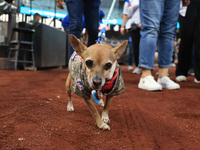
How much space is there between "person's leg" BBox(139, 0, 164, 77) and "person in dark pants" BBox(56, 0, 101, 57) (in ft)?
2.02

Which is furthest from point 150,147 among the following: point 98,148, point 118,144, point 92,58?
point 92,58

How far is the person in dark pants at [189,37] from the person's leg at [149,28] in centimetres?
85

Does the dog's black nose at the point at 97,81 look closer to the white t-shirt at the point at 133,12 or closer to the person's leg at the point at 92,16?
the person's leg at the point at 92,16

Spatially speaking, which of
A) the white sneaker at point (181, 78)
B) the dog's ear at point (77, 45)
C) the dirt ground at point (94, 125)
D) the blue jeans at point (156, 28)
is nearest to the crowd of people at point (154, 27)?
the blue jeans at point (156, 28)

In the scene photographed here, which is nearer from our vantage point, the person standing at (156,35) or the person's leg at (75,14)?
the person's leg at (75,14)

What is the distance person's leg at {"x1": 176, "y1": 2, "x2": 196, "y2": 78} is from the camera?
10.2 feet

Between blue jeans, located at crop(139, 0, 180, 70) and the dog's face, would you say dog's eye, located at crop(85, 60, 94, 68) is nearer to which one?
the dog's face

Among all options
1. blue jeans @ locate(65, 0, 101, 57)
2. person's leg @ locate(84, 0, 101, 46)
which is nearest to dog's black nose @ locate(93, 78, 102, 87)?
blue jeans @ locate(65, 0, 101, 57)

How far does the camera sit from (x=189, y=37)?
3.28 m

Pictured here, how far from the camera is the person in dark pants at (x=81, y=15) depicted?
225 centimetres

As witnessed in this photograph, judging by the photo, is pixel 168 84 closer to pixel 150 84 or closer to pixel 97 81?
pixel 150 84

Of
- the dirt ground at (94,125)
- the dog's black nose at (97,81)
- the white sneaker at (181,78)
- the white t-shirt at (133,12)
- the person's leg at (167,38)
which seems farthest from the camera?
the white t-shirt at (133,12)

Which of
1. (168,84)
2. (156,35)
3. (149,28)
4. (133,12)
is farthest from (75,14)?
(133,12)

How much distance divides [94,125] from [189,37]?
2.66 metres
